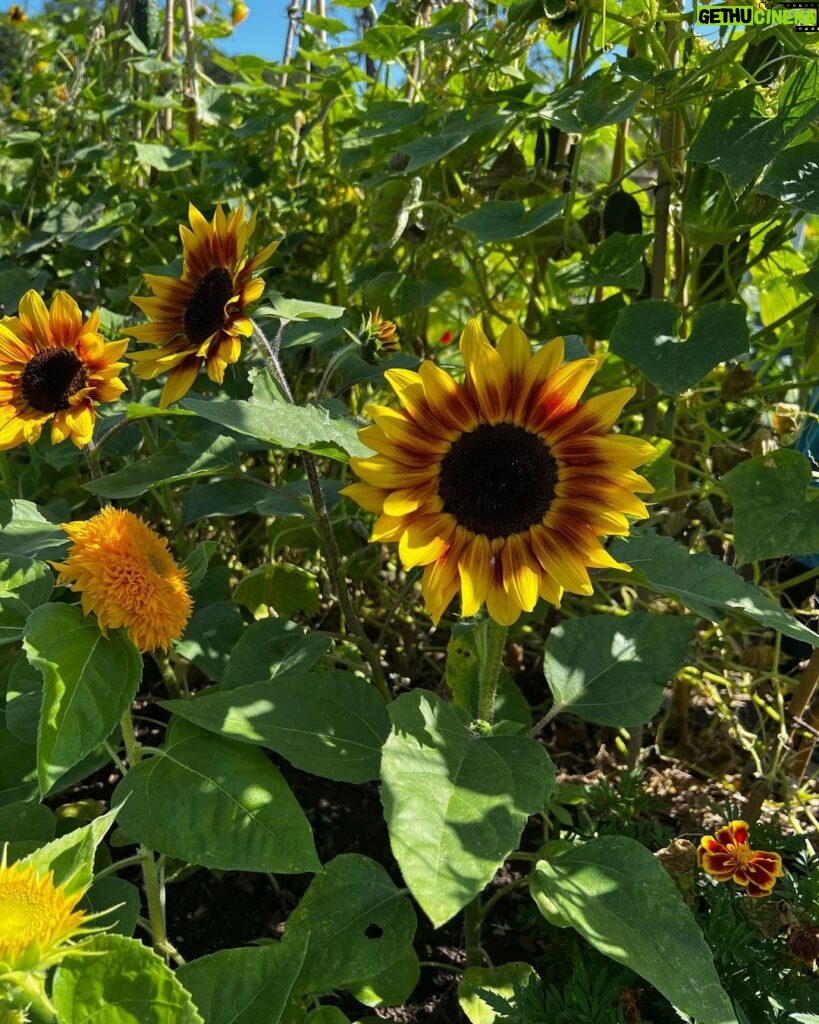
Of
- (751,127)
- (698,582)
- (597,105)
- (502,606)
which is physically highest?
(597,105)

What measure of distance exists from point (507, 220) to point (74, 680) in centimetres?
85

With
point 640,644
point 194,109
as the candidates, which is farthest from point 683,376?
point 194,109

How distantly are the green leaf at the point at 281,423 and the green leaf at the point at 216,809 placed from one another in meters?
0.29

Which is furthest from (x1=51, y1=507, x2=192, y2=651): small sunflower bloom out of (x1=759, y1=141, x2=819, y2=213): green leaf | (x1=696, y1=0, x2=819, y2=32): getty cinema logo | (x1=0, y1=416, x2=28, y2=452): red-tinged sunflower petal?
(x1=696, y1=0, x2=819, y2=32): getty cinema logo

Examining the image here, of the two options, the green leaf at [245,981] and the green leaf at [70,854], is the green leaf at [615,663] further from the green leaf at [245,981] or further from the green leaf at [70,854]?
the green leaf at [70,854]

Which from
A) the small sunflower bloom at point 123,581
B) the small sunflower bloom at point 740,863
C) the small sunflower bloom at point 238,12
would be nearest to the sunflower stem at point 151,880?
the small sunflower bloom at point 123,581

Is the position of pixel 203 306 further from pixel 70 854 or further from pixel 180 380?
pixel 70 854

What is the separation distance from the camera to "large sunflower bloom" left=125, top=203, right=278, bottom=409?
3.20ft

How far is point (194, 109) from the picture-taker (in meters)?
2.20

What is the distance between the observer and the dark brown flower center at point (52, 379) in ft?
3.63

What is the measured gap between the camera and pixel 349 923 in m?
0.89

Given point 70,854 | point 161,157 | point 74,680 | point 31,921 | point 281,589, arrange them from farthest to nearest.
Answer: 1. point 161,157
2. point 281,589
3. point 74,680
4. point 70,854
5. point 31,921

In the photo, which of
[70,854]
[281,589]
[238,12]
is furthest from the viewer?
[238,12]

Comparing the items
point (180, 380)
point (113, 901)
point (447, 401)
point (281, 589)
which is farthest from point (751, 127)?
point (113, 901)
